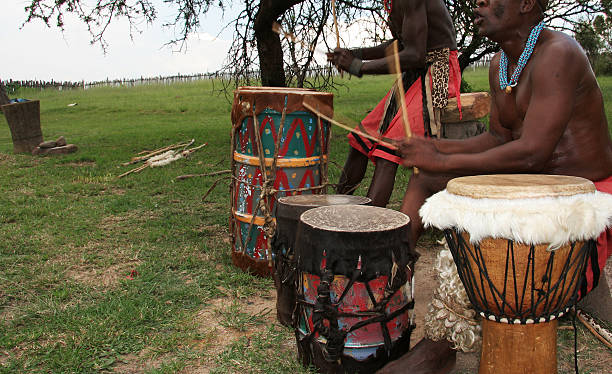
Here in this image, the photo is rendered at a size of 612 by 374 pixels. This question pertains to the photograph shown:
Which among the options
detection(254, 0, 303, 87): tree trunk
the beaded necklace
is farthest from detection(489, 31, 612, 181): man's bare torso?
detection(254, 0, 303, 87): tree trunk

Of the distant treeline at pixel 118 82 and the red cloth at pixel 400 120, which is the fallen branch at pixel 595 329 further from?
the distant treeline at pixel 118 82

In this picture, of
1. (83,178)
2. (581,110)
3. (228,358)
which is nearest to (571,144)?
(581,110)

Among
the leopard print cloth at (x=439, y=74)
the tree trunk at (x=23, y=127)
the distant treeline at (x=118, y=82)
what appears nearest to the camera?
the leopard print cloth at (x=439, y=74)

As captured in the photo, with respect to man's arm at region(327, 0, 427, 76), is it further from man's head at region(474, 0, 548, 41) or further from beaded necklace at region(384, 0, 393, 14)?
man's head at region(474, 0, 548, 41)

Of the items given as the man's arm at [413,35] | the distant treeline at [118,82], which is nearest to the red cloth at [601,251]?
the man's arm at [413,35]

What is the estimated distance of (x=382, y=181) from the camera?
3262 mm

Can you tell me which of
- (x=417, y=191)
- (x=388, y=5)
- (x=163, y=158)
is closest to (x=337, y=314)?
(x=417, y=191)

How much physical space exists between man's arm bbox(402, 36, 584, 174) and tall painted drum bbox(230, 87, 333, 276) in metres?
1.30

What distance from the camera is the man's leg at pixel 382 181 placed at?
326cm

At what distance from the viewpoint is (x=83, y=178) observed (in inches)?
264

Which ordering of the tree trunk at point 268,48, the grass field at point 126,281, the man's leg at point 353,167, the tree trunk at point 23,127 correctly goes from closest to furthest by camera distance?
the grass field at point 126,281, the man's leg at point 353,167, the tree trunk at point 268,48, the tree trunk at point 23,127

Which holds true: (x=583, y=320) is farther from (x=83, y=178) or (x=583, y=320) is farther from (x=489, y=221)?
(x=83, y=178)

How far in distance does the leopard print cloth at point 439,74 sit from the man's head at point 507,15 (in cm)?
97

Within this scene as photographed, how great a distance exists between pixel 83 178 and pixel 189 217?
268 centimetres
